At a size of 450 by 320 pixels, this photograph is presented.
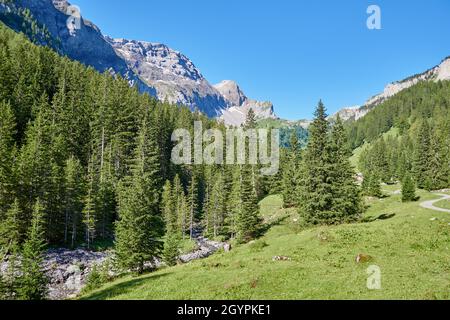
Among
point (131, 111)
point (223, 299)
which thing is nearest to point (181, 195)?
point (131, 111)

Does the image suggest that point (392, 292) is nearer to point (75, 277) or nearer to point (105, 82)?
point (75, 277)

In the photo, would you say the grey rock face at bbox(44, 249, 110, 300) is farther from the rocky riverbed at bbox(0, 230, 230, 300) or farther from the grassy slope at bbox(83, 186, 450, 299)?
the grassy slope at bbox(83, 186, 450, 299)

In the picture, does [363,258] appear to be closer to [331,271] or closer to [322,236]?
[331,271]

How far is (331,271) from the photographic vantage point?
2228 cm

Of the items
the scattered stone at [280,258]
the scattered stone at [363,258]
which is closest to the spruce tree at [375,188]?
the scattered stone at [363,258]

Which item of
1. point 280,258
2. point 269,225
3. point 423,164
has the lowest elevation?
point 269,225

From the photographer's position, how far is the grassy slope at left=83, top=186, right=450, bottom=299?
1847cm

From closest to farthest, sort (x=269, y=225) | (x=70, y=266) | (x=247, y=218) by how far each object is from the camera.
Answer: (x=70, y=266), (x=247, y=218), (x=269, y=225)

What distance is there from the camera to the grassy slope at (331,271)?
18.5 m

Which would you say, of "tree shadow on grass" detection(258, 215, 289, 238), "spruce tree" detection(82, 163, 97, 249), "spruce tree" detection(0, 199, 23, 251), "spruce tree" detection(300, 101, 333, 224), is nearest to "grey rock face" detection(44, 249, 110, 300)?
"spruce tree" detection(82, 163, 97, 249)

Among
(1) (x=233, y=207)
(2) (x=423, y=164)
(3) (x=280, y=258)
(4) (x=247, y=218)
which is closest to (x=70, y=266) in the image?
(4) (x=247, y=218)

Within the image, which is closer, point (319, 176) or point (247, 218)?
point (319, 176)

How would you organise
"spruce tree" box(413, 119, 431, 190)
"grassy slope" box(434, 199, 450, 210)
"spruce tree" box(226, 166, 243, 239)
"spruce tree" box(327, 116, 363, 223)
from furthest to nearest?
A: "spruce tree" box(413, 119, 431, 190), "spruce tree" box(226, 166, 243, 239), "grassy slope" box(434, 199, 450, 210), "spruce tree" box(327, 116, 363, 223)
